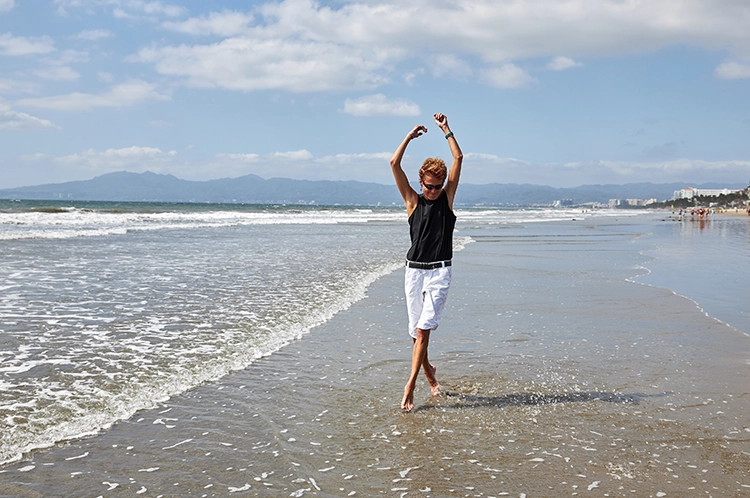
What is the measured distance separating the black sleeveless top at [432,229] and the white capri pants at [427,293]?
0.12 meters

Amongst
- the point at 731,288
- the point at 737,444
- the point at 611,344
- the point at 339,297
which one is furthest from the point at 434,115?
the point at 731,288

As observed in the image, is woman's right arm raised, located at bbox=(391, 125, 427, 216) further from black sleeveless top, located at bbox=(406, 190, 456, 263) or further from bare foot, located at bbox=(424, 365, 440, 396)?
bare foot, located at bbox=(424, 365, 440, 396)

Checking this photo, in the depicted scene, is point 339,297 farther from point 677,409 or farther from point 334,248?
point 334,248

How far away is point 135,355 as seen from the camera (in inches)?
248

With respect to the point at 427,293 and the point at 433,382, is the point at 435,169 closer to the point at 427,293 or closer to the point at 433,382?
the point at 427,293

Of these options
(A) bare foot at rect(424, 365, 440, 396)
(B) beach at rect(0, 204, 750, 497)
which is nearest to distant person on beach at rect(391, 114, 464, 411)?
(A) bare foot at rect(424, 365, 440, 396)

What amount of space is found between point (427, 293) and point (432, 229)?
1.76 feet

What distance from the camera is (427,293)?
4.94m

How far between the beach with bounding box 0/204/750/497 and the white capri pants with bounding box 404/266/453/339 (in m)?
0.74

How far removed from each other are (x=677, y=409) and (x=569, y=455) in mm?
1477

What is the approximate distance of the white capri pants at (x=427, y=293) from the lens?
16.1 ft

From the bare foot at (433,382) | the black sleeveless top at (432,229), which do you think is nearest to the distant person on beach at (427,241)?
the black sleeveless top at (432,229)

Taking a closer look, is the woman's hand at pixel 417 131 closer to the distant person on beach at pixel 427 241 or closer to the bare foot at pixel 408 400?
the distant person on beach at pixel 427 241

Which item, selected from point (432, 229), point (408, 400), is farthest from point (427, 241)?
point (408, 400)
